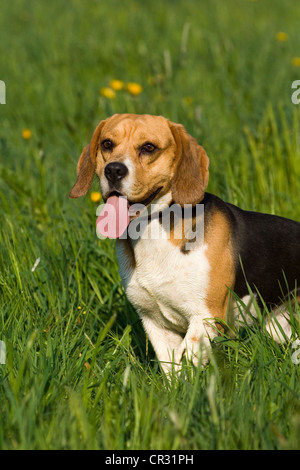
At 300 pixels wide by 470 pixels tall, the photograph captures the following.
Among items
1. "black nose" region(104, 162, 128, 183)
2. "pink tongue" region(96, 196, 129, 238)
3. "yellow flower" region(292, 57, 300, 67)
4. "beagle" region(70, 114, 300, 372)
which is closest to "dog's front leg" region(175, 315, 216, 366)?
"beagle" region(70, 114, 300, 372)

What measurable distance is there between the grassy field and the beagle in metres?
0.23

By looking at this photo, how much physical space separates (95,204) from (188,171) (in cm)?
147

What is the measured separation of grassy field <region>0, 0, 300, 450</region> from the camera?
8.29 feet

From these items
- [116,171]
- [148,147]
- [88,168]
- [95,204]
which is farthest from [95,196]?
[116,171]

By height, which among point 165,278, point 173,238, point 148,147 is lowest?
point 165,278

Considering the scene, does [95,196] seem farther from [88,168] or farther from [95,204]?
[88,168]

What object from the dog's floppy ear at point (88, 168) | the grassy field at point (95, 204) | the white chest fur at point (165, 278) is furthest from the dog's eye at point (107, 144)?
the grassy field at point (95, 204)

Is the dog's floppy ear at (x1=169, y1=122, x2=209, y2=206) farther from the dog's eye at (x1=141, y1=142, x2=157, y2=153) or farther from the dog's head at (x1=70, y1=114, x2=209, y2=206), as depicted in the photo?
the dog's eye at (x1=141, y1=142, x2=157, y2=153)

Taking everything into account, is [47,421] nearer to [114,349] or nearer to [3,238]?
[114,349]

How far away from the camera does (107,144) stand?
3.44 metres

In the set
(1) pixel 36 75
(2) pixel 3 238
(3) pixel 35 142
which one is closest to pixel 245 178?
(2) pixel 3 238

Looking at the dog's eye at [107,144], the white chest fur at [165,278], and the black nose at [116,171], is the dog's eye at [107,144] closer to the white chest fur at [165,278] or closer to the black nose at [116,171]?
the black nose at [116,171]

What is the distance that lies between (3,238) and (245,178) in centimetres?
183
